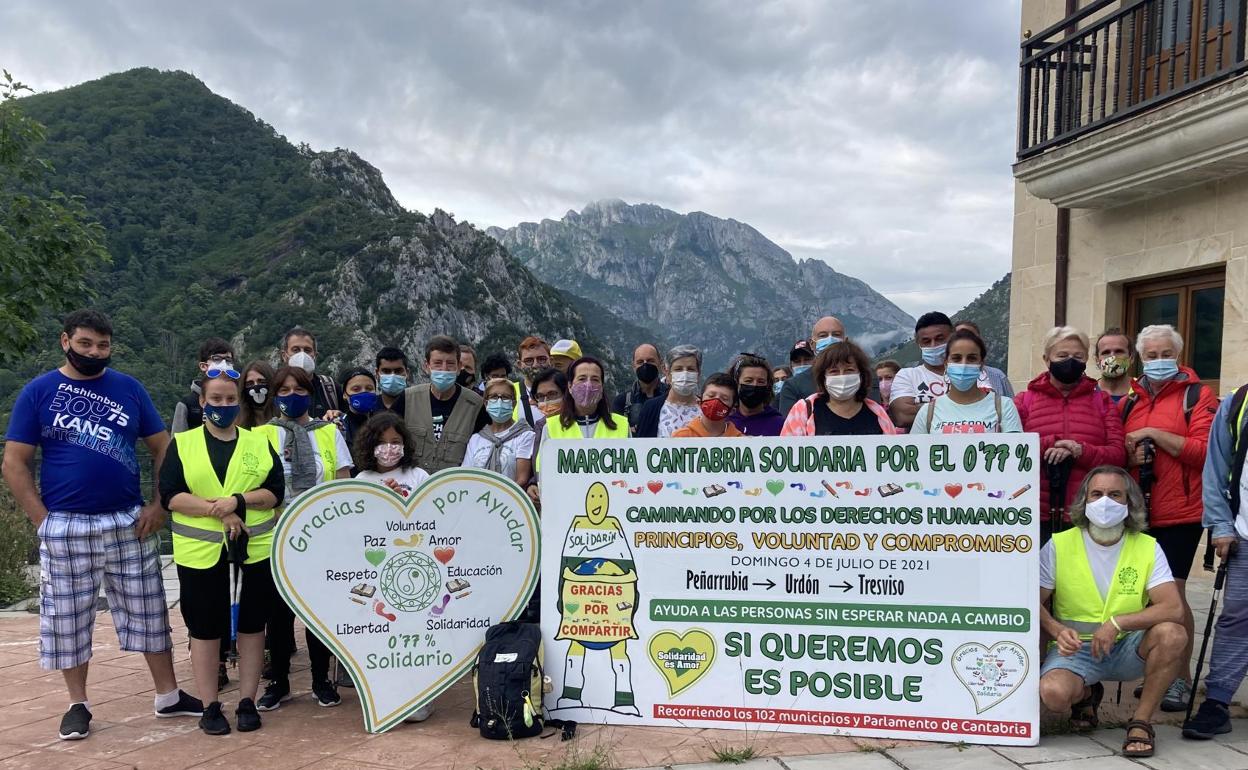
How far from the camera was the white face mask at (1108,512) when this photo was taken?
3.83 m

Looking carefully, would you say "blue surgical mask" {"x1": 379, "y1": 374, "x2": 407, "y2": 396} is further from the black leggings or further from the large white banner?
the large white banner

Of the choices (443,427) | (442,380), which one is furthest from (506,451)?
(442,380)

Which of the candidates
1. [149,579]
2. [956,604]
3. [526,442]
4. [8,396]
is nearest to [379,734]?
[149,579]

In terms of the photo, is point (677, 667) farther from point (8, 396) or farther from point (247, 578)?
point (8, 396)

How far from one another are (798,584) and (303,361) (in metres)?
3.44

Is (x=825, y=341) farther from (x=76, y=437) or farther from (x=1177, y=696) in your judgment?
(x=76, y=437)

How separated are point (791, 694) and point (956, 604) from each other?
86 cm

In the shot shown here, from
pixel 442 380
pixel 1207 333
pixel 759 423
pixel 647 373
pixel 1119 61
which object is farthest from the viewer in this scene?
pixel 1119 61

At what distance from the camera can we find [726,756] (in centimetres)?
362

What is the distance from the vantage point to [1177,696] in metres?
4.27

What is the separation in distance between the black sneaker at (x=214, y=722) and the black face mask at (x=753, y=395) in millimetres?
3004

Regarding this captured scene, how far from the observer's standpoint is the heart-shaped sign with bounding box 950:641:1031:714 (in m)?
3.80

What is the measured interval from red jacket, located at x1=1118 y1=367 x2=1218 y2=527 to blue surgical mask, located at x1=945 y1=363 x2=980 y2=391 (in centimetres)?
90

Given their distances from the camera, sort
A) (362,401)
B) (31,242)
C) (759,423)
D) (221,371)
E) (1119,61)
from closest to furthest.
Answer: (221,371)
(759,423)
(362,401)
(1119,61)
(31,242)
